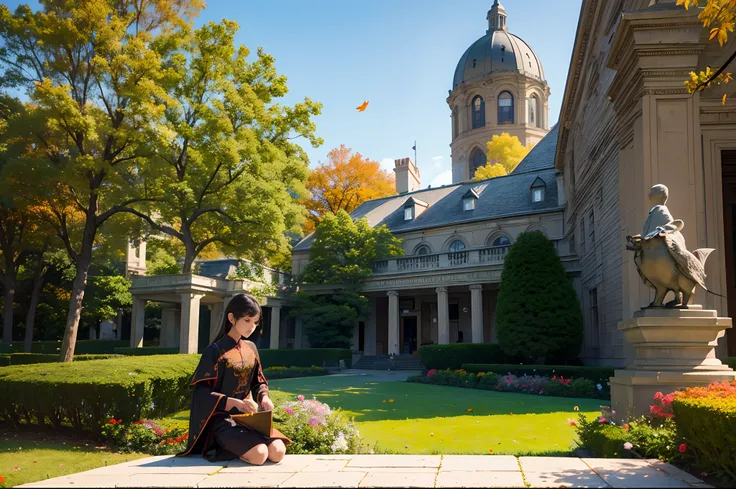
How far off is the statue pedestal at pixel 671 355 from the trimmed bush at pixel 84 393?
7756mm

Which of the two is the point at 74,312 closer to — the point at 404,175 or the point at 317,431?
the point at 317,431

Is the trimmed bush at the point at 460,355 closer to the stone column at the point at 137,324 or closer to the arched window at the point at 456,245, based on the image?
the arched window at the point at 456,245

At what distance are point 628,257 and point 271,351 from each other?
22481 mm

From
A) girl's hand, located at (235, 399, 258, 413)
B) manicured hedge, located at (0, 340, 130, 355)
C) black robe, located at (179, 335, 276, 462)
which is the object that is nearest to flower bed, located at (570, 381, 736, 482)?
girl's hand, located at (235, 399, 258, 413)

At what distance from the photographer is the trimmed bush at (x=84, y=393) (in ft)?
31.2

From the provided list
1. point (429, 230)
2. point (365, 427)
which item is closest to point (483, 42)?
point (429, 230)

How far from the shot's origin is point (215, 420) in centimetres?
641

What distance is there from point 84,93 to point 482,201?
86.1 feet

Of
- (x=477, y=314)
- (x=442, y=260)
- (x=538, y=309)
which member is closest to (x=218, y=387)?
(x=538, y=309)

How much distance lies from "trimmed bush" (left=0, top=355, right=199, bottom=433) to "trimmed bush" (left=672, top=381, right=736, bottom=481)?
314 inches

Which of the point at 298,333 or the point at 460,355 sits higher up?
the point at 298,333

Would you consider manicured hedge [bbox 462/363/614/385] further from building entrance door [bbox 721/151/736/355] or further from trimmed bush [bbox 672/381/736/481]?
trimmed bush [bbox 672/381/736/481]

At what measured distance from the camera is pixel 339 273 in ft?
121

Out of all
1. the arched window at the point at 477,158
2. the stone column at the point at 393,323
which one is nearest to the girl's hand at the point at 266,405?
the stone column at the point at 393,323
